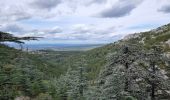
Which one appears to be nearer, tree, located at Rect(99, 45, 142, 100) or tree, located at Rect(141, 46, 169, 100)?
tree, located at Rect(99, 45, 142, 100)

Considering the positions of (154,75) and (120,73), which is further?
(154,75)

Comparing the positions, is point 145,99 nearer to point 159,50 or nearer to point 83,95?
point 159,50

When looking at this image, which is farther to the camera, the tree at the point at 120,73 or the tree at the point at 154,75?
the tree at the point at 154,75

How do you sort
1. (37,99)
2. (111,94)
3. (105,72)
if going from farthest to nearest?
(37,99), (105,72), (111,94)

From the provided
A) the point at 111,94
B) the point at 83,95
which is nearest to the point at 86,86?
the point at 83,95

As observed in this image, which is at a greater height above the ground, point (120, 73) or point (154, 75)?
point (120, 73)

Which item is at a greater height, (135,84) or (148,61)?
(148,61)

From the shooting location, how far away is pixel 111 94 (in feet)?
77.7

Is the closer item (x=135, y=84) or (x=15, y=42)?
(x=15, y=42)

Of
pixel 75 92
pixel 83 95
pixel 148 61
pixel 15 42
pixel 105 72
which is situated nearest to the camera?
pixel 15 42

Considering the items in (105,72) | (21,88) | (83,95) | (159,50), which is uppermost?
(159,50)

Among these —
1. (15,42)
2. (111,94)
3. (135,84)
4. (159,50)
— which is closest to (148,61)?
(159,50)

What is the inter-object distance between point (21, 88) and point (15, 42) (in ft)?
90.7

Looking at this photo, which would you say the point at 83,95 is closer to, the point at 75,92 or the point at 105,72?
the point at 75,92
